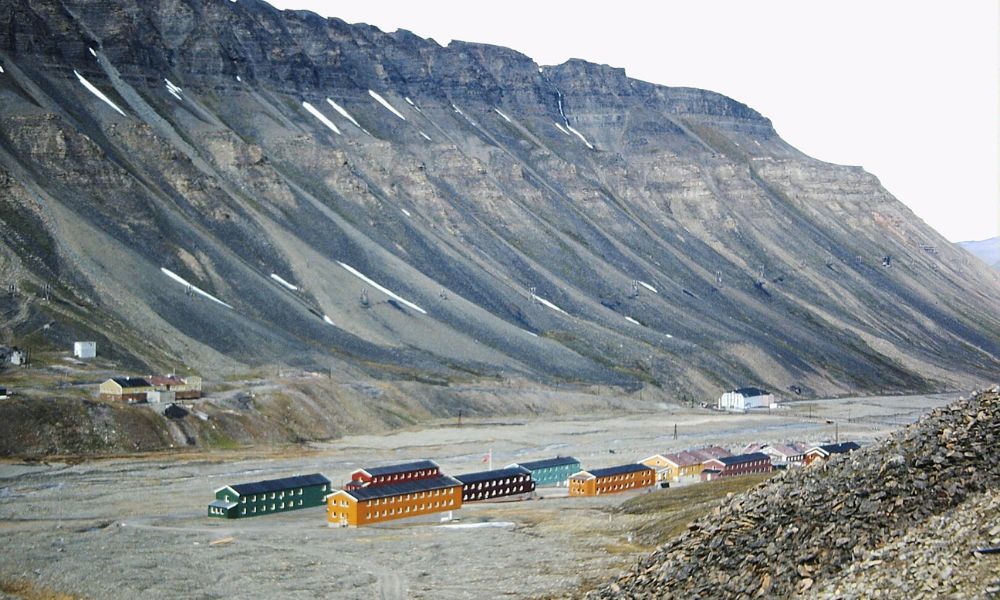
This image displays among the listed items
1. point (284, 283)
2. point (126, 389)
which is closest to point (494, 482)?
point (126, 389)

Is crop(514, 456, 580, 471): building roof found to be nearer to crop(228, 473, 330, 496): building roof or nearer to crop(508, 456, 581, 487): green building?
crop(508, 456, 581, 487): green building

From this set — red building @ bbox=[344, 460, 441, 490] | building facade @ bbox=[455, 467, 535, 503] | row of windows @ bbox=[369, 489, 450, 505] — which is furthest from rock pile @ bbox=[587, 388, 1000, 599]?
building facade @ bbox=[455, 467, 535, 503]

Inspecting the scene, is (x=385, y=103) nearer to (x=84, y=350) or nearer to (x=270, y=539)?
(x=84, y=350)

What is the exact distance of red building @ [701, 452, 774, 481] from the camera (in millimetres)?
73125

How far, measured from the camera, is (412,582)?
42.7 metres

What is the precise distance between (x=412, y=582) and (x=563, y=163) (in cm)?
15779

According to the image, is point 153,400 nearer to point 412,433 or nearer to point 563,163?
point 412,433

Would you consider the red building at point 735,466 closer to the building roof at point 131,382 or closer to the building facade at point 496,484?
the building facade at point 496,484

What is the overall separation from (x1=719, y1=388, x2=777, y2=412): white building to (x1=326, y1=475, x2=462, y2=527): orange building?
2775 inches

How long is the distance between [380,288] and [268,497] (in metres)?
71.8

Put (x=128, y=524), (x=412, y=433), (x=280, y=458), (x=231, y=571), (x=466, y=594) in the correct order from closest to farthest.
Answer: (x=466, y=594) → (x=231, y=571) → (x=128, y=524) → (x=280, y=458) → (x=412, y=433)

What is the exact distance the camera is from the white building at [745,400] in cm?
12912

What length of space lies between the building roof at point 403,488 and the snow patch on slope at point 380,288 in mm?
66662

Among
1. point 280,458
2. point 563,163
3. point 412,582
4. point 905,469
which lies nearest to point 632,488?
point 280,458
